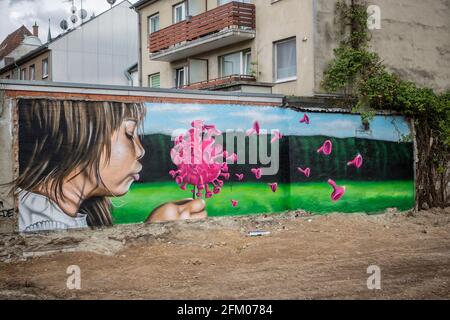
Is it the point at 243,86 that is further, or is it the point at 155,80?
the point at 155,80

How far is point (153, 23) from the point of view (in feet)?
82.8

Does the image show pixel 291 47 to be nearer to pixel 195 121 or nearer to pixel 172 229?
pixel 195 121

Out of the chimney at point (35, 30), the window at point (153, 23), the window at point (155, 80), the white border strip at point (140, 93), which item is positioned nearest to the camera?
the white border strip at point (140, 93)

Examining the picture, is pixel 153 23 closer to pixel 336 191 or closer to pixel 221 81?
pixel 221 81

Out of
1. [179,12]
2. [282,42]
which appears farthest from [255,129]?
[179,12]

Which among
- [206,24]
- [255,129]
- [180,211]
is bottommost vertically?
[180,211]

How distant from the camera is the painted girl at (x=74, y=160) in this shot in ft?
36.6

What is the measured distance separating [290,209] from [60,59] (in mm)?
21958

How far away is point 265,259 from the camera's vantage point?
10398mm

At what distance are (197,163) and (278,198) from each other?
264 centimetres

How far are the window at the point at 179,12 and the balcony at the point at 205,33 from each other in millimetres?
898

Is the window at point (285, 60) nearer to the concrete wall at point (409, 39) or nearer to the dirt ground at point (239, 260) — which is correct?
the concrete wall at point (409, 39)
